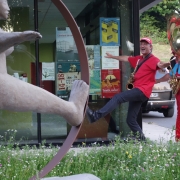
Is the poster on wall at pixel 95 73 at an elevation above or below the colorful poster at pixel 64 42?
below

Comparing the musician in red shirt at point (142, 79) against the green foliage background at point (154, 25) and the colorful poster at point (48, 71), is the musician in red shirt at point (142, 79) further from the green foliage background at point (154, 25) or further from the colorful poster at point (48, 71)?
the green foliage background at point (154, 25)

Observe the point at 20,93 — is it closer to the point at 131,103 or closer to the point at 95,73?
the point at 131,103

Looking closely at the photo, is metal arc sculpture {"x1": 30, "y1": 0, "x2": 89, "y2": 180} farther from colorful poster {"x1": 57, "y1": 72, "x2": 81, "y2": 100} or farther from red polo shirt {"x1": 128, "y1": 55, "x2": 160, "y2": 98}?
colorful poster {"x1": 57, "y1": 72, "x2": 81, "y2": 100}

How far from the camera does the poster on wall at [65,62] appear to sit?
28.3 feet

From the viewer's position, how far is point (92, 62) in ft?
28.9

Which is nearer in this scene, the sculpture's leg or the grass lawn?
the sculpture's leg

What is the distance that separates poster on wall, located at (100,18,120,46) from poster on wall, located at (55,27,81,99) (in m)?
0.56

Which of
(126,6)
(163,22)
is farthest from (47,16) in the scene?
(163,22)

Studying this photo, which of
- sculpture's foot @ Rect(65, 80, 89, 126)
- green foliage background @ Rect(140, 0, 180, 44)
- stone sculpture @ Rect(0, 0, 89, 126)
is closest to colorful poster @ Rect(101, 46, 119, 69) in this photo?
sculpture's foot @ Rect(65, 80, 89, 126)

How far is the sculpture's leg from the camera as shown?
3889 mm

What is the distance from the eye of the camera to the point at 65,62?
8664 mm

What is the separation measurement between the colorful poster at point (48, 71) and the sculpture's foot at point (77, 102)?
13.6 ft

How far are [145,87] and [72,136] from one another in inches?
127

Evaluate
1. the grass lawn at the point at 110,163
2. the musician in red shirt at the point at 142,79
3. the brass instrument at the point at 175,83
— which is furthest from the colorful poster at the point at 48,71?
the grass lawn at the point at 110,163
